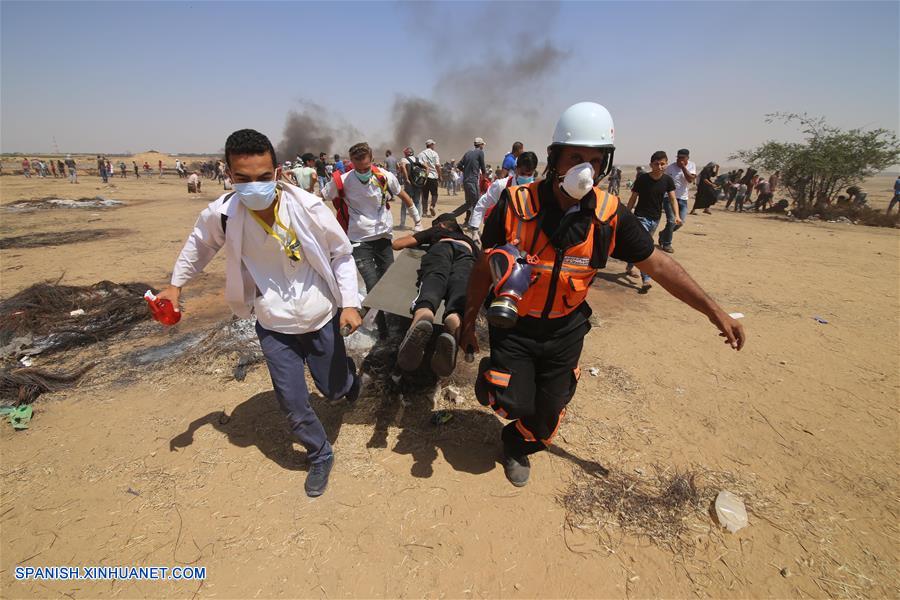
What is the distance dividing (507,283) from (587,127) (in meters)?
0.92

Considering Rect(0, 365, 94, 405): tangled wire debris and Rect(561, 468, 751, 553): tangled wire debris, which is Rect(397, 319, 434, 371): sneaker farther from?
Rect(0, 365, 94, 405): tangled wire debris

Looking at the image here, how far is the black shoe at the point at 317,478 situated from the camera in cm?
261

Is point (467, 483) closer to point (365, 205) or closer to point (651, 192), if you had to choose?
point (365, 205)

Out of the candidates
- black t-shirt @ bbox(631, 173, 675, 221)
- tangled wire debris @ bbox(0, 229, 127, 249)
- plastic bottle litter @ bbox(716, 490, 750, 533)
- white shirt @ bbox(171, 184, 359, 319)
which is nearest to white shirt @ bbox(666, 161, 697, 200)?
black t-shirt @ bbox(631, 173, 675, 221)

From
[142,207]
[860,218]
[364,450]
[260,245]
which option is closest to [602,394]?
[364,450]

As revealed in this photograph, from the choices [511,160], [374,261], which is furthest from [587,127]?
[511,160]

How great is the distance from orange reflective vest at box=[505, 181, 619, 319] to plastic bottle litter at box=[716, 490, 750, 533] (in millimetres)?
1638

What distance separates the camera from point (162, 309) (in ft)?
7.48

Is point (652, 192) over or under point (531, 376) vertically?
over

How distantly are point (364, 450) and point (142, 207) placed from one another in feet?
57.1

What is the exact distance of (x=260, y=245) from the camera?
2365 mm

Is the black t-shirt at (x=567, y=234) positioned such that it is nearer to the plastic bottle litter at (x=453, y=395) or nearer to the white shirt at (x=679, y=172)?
the plastic bottle litter at (x=453, y=395)

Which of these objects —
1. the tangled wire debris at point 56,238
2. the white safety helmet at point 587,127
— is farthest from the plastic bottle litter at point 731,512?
the tangled wire debris at point 56,238

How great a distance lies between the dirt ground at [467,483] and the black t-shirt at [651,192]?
2.43 metres
